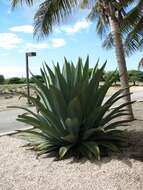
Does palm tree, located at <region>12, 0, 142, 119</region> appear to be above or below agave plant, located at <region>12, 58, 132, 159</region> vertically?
above

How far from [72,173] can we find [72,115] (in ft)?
3.87

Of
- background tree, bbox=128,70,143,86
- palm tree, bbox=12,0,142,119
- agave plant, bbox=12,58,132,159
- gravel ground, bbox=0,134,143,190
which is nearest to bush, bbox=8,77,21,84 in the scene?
background tree, bbox=128,70,143,86

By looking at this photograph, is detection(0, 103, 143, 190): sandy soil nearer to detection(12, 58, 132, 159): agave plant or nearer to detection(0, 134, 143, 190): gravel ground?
detection(0, 134, 143, 190): gravel ground

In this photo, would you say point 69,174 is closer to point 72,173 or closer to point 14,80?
point 72,173

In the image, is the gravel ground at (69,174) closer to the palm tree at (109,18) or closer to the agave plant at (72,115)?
the agave plant at (72,115)

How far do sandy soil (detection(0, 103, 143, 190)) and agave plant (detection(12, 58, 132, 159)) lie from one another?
12.5 inches

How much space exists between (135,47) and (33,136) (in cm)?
611

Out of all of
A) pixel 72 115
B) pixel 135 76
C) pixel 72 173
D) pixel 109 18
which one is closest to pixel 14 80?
pixel 135 76

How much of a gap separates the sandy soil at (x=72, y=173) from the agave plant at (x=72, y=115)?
0.32m

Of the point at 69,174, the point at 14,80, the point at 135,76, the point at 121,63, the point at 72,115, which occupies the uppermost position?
the point at 121,63

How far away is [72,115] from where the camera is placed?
232 inches

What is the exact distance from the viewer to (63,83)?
614 centimetres

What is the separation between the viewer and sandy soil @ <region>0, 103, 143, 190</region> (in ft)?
15.0

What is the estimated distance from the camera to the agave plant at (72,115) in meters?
5.86
